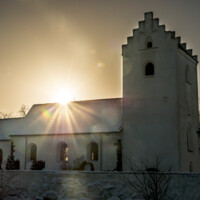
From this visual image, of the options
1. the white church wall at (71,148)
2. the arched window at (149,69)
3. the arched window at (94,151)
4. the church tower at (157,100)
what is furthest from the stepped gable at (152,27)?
the arched window at (94,151)

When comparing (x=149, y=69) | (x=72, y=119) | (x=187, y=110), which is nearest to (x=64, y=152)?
(x=72, y=119)

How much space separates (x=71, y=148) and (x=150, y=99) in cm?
1036

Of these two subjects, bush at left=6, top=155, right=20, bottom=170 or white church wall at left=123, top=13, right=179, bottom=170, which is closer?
white church wall at left=123, top=13, right=179, bottom=170

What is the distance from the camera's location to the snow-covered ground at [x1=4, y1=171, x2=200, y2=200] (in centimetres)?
2048

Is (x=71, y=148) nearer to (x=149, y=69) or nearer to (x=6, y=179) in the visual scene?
(x=149, y=69)

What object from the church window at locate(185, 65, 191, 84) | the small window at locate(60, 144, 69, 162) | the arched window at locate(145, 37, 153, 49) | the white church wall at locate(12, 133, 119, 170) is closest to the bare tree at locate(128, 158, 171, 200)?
the white church wall at locate(12, 133, 119, 170)

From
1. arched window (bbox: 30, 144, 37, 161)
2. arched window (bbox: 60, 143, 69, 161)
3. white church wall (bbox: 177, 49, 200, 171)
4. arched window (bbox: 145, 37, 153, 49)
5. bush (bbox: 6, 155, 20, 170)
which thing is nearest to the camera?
white church wall (bbox: 177, 49, 200, 171)

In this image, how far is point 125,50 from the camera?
3547cm

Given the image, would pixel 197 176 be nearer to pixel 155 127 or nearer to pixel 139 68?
pixel 155 127

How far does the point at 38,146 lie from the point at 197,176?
2376 cm

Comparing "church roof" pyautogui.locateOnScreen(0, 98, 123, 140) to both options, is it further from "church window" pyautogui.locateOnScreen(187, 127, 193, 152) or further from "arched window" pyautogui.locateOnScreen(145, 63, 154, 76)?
"church window" pyautogui.locateOnScreen(187, 127, 193, 152)

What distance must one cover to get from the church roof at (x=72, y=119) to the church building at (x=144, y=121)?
4.8 inches

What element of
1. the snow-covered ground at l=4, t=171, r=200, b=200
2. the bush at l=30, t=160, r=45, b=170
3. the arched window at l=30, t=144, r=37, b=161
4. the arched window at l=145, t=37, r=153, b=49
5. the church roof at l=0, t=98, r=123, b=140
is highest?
the arched window at l=145, t=37, r=153, b=49

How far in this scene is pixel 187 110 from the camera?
34.7 meters
